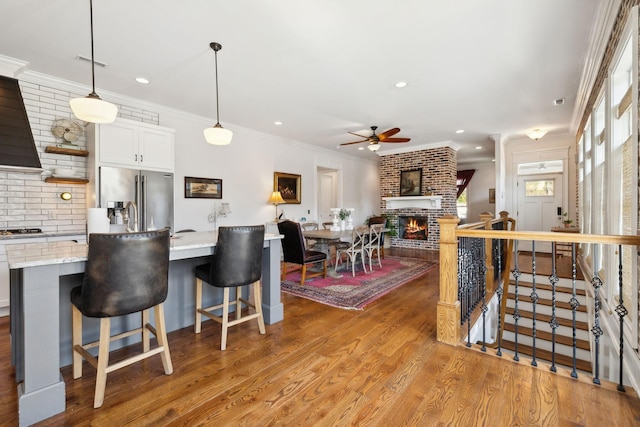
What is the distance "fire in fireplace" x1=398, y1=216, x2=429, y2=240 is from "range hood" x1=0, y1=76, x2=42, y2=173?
7412 millimetres

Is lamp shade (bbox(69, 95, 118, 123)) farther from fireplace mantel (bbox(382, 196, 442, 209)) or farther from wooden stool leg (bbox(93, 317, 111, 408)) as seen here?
fireplace mantel (bbox(382, 196, 442, 209))

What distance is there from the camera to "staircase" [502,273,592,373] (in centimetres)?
357

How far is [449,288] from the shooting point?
2.44m

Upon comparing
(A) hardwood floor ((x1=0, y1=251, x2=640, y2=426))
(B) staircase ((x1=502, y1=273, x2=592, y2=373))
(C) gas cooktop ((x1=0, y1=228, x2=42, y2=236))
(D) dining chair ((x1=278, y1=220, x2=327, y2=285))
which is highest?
(C) gas cooktop ((x1=0, y1=228, x2=42, y2=236))

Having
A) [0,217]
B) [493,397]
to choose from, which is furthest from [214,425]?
[0,217]

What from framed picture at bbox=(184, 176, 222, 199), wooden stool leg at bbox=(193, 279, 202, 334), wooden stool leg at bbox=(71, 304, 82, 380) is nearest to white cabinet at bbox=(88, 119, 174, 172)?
framed picture at bbox=(184, 176, 222, 199)

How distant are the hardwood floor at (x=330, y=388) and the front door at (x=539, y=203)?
575 centimetres

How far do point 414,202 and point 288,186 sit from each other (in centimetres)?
352

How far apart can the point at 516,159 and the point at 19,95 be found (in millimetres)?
8730

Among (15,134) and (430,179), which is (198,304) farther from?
(430,179)

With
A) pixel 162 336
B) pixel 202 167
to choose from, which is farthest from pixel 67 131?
pixel 162 336

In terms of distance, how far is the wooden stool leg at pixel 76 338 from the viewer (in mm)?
1852

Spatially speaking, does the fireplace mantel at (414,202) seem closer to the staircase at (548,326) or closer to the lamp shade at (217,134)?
the staircase at (548,326)

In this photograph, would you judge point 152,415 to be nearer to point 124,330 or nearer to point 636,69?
point 124,330
